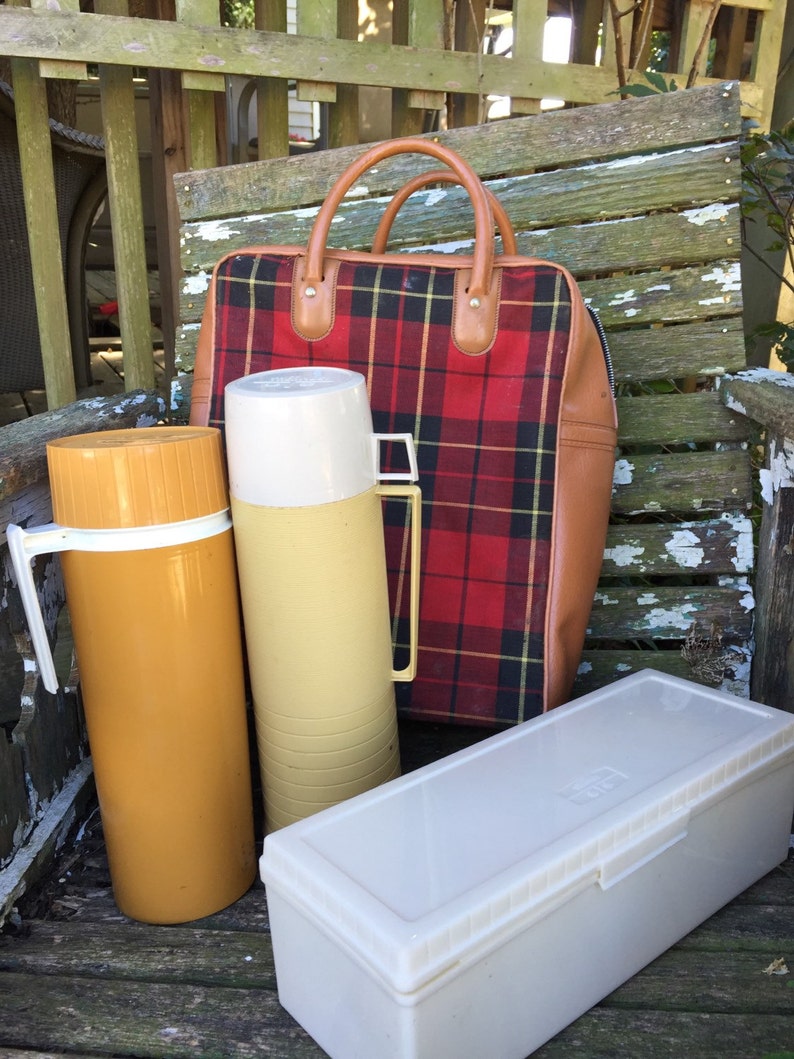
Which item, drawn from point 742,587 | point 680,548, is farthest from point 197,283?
point 742,587

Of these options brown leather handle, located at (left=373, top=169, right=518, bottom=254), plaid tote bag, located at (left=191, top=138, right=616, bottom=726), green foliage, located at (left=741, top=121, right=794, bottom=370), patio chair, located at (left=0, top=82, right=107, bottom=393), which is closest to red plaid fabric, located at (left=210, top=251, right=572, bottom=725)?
plaid tote bag, located at (left=191, top=138, right=616, bottom=726)

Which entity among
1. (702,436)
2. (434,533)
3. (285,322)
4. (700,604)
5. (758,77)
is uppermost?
(758,77)

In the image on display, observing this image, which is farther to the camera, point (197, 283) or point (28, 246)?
point (28, 246)

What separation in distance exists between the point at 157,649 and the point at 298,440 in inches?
11.5

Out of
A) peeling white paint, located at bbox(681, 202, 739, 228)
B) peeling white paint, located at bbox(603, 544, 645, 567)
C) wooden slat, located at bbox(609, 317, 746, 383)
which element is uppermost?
peeling white paint, located at bbox(681, 202, 739, 228)

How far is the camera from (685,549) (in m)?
1.57

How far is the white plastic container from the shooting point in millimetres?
833

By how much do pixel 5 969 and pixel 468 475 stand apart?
0.88m

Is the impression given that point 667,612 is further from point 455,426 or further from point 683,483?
point 455,426

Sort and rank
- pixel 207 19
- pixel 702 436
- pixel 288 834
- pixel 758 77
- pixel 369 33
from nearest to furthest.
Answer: pixel 288 834
pixel 702 436
pixel 207 19
pixel 758 77
pixel 369 33

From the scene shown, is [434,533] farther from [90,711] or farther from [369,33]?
[369,33]

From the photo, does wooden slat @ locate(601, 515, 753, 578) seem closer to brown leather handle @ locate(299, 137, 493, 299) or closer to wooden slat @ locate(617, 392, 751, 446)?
wooden slat @ locate(617, 392, 751, 446)

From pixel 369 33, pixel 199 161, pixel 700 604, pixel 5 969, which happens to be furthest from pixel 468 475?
pixel 369 33

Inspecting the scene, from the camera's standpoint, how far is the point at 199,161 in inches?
75.8
